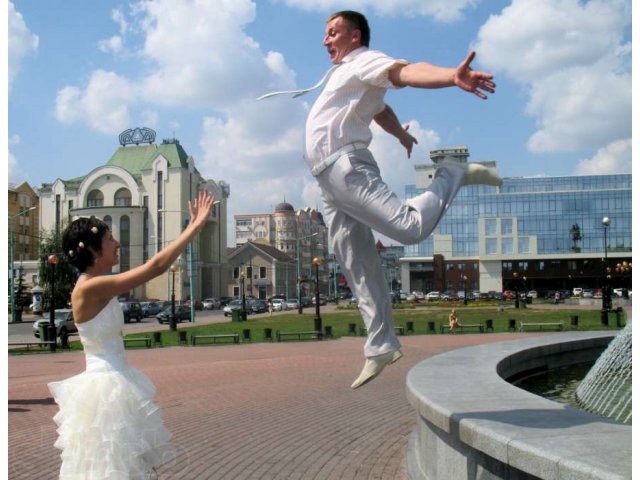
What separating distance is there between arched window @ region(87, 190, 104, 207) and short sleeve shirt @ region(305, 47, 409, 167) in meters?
84.1

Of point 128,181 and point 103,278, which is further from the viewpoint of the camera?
point 128,181

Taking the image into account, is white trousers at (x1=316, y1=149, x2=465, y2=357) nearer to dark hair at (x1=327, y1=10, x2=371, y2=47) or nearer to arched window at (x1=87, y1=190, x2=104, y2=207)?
dark hair at (x1=327, y1=10, x2=371, y2=47)

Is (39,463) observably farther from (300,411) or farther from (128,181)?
(128,181)

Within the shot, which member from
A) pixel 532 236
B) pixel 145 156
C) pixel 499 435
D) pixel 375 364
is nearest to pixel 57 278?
pixel 145 156

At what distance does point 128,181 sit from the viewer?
83375 mm

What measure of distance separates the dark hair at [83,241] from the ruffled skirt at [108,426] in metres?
0.63

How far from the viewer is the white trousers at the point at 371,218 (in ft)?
14.1

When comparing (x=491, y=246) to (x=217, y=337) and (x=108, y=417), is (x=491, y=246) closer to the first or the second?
(x=217, y=337)

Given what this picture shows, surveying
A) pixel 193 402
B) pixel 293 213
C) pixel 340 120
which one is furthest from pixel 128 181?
pixel 340 120

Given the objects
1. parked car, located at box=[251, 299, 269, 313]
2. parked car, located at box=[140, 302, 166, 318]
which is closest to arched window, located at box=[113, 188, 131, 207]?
parked car, located at box=[140, 302, 166, 318]

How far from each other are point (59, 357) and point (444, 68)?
72.4 feet

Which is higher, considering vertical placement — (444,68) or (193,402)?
(444,68)

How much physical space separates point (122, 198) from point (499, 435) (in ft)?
277

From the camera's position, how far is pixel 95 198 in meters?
85.0
